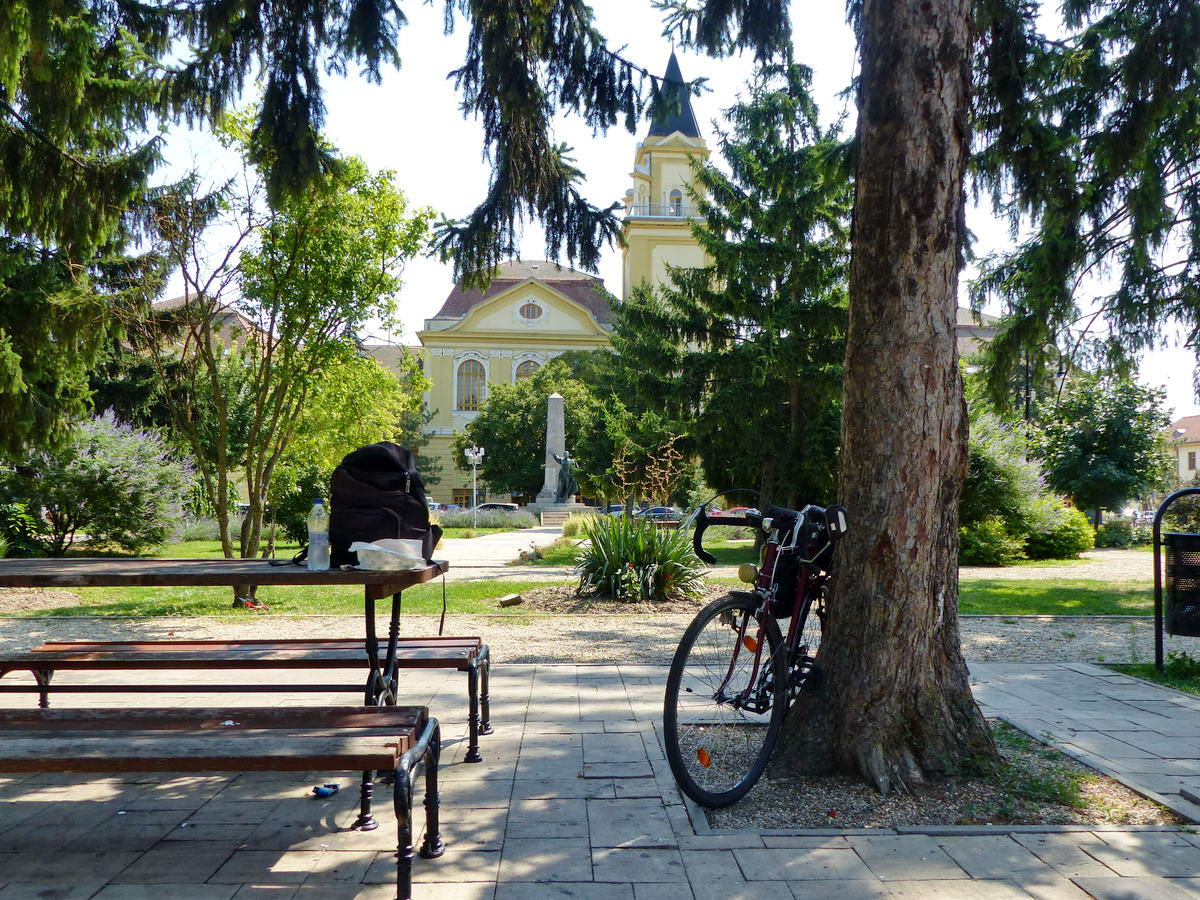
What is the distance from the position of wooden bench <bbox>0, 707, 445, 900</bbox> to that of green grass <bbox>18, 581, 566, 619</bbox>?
22.4 ft

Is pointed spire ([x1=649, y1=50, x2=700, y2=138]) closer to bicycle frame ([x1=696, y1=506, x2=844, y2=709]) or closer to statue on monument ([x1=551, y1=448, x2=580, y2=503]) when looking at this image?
bicycle frame ([x1=696, y1=506, x2=844, y2=709])

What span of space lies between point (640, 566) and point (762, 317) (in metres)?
11.1

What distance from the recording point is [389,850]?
3.44 metres

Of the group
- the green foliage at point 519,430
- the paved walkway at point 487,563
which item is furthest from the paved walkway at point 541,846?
the green foliage at point 519,430

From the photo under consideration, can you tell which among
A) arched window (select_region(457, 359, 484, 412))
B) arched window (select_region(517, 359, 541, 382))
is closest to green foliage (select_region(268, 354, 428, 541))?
arched window (select_region(517, 359, 541, 382))

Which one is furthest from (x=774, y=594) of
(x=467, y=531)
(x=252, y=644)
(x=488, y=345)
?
(x=488, y=345)

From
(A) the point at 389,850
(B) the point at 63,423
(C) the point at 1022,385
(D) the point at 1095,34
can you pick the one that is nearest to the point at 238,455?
(B) the point at 63,423

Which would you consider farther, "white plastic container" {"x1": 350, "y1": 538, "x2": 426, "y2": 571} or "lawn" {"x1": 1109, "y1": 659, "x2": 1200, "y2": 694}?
"lawn" {"x1": 1109, "y1": 659, "x2": 1200, "y2": 694}

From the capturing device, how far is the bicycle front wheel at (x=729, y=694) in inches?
154

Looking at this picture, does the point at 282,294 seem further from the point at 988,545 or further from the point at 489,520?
the point at 489,520

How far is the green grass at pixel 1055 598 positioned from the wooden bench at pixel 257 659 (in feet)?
24.8

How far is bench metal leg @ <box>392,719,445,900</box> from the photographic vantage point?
292cm

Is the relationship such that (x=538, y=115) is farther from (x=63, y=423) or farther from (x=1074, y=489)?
(x=1074, y=489)

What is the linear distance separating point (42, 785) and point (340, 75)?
4.90m
